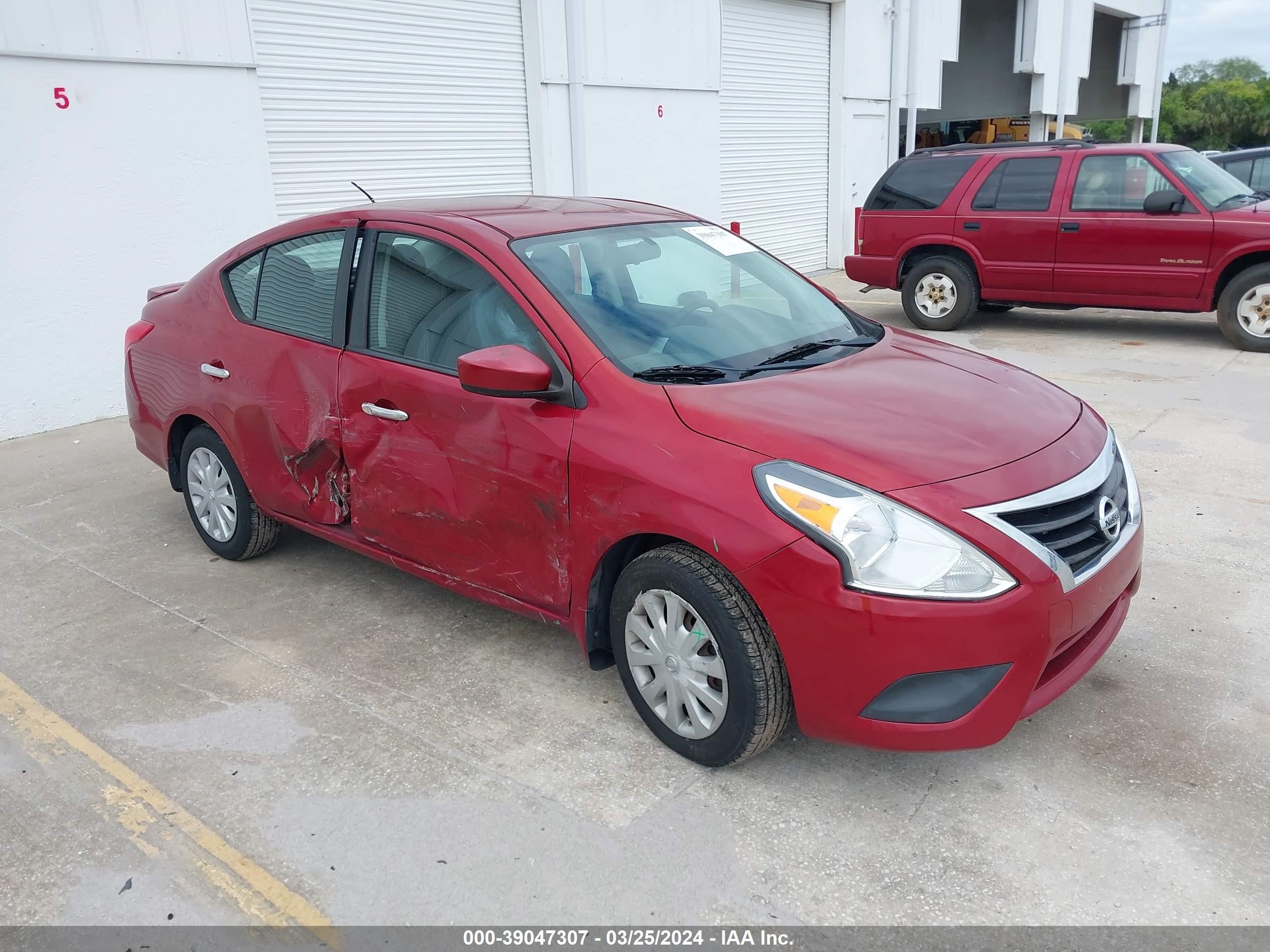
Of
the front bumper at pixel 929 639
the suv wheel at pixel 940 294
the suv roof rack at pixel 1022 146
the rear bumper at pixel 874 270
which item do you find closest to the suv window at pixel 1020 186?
the suv roof rack at pixel 1022 146

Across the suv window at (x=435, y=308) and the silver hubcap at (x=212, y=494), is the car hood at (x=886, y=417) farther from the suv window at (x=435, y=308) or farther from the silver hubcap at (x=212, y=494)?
the silver hubcap at (x=212, y=494)

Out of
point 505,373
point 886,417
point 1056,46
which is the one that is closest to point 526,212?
point 505,373

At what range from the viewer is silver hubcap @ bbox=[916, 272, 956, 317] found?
1041cm

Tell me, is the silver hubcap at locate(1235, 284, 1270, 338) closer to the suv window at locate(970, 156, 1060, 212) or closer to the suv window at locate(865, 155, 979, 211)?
the suv window at locate(970, 156, 1060, 212)

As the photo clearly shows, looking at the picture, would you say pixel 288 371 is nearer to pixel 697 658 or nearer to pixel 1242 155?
pixel 697 658

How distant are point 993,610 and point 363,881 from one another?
181 centimetres

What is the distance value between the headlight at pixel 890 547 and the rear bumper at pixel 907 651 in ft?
0.10

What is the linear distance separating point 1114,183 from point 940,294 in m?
1.90

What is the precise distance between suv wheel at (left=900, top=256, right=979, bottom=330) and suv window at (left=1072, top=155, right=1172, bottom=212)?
1236 mm

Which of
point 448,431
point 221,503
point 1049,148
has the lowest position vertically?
point 221,503

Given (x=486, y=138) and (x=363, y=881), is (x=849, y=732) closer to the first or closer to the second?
(x=363, y=881)

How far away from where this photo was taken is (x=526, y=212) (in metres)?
4.02

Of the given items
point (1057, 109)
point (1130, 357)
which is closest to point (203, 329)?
point (1130, 357)

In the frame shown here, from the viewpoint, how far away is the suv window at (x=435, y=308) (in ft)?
11.5
